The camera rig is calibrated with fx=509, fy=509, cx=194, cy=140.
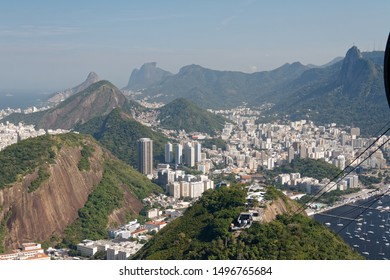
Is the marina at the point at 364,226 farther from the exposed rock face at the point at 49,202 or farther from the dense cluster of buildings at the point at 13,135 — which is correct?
the dense cluster of buildings at the point at 13,135

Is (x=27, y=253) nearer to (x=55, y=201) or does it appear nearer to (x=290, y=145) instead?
(x=55, y=201)

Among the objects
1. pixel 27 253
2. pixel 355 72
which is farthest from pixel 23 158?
pixel 355 72

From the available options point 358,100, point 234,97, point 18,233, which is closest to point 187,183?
point 18,233

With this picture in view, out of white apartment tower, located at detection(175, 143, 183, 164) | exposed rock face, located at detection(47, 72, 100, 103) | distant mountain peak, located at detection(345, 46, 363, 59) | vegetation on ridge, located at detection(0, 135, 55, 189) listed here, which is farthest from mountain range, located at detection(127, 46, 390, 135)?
vegetation on ridge, located at detection(0, 135, 55, 189)

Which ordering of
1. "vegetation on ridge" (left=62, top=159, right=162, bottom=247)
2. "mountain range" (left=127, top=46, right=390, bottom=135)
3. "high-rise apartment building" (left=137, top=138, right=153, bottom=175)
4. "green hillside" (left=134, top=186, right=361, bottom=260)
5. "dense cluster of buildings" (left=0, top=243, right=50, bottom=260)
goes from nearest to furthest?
1. "green hillside" (left=134, top=186, right=361, bottom=260)
2. "dense cluster of buildings" (left=0, top=243, right=50, bottom=260)
3. "vegetation on ridge" (left=62, top=159, right=162, bottom=247)
4. "high-rise apartment building" (left=137, top=138, right=153, bottom=175)
5. "mountain range" (left=127, top=46, right=390, bottom=135)

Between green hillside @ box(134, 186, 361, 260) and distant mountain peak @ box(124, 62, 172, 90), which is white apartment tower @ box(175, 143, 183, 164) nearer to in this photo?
green hillside @ box(134, 186, 361, 260)

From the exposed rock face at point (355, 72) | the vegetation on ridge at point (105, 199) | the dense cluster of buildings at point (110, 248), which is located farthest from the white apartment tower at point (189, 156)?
the exposed rock face at point (355, 72)
